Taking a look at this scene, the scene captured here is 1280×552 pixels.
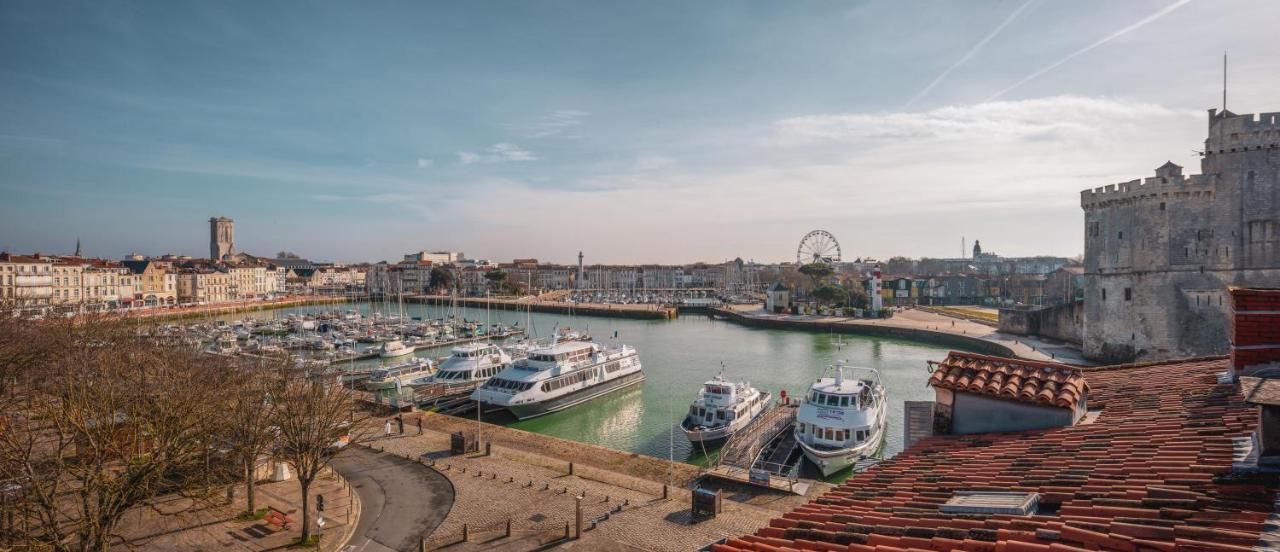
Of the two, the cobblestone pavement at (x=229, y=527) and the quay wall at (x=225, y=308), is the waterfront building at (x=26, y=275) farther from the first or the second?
the cobblestone pavement at (x=229, y=527)

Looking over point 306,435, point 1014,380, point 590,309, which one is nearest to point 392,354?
point 306,435

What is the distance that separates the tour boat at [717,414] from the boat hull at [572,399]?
732 centimetres

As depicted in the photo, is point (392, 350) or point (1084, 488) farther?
point (392, 350)

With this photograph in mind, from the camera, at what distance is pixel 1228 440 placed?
5316mm

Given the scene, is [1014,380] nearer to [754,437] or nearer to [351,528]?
[351,528]

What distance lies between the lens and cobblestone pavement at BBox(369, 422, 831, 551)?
13.3 m

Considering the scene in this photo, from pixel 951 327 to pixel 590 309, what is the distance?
49.6 metres

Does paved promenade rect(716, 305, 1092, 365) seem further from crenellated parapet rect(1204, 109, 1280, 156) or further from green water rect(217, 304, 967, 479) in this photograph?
crenellated parapet rect(1204, 109, 1280, 156)

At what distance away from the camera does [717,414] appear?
24219 mm

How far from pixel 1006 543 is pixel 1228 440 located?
3.05 metres

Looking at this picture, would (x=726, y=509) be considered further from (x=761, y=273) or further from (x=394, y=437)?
(x=761, y=273)

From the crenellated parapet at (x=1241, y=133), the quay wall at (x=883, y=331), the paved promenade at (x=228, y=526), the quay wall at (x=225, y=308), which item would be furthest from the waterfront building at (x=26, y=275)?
the crenellated parapet at (x=1241, y=133)

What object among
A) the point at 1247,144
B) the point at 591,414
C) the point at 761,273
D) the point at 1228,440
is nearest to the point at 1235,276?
the point at 1247,144

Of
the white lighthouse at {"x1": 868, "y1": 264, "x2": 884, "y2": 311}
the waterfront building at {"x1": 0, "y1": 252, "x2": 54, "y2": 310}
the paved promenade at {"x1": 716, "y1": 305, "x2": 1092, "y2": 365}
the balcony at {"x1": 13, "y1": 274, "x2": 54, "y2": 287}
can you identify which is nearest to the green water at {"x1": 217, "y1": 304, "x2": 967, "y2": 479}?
the paved promenade at {"x1": 716, "y1": 305, "x2": 1092, "y2": 365}
